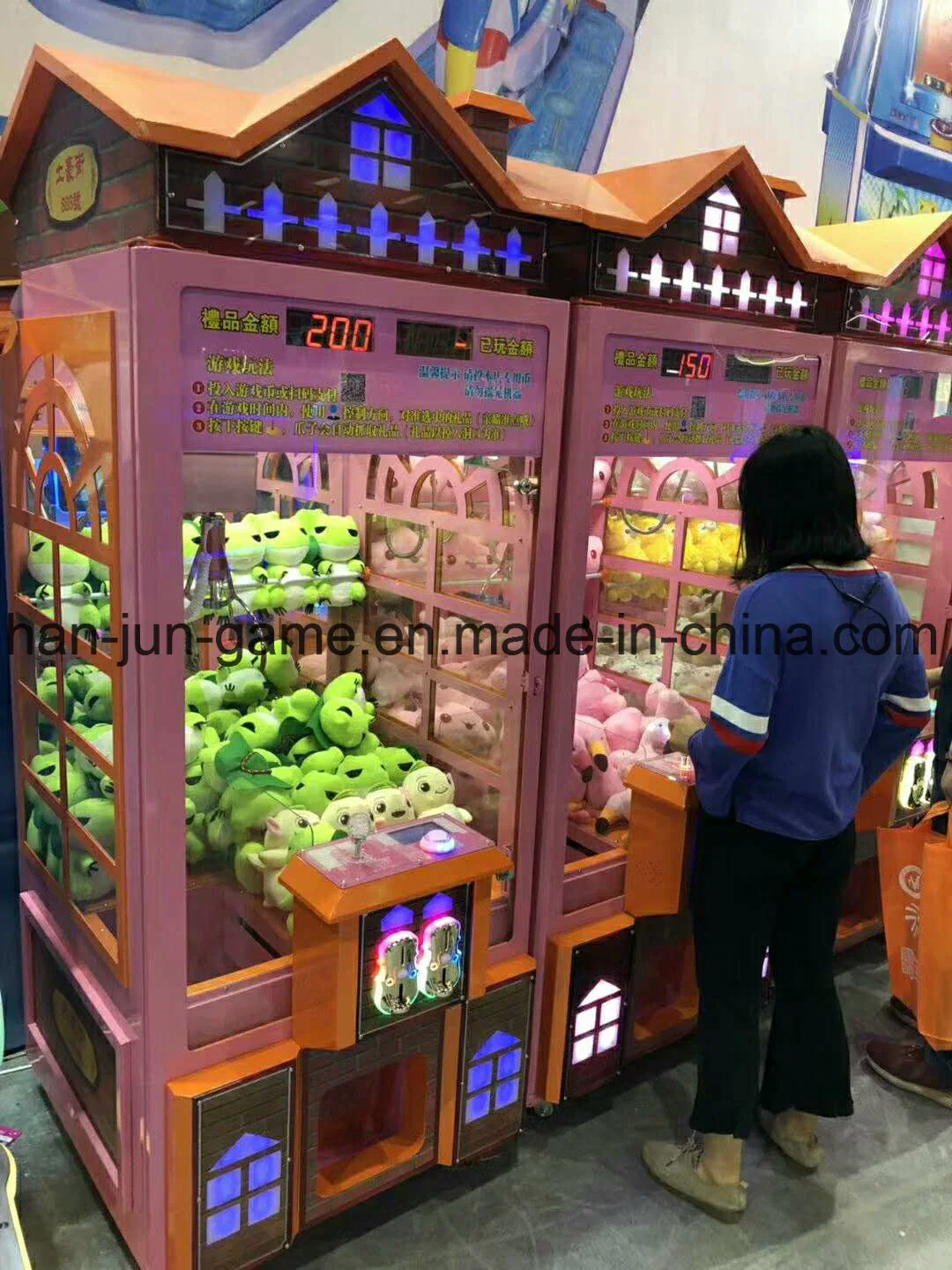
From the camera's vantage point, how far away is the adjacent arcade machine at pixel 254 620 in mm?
1556

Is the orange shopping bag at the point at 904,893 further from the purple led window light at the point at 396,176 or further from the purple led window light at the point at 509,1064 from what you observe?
the purple led window light at the point at 396,176

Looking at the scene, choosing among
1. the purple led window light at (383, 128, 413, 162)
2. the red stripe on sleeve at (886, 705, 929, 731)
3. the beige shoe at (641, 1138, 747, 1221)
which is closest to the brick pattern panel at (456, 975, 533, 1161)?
the beige shoe at (641, 1138, 747, 1221)

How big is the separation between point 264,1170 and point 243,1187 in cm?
4

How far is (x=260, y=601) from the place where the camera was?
243cm

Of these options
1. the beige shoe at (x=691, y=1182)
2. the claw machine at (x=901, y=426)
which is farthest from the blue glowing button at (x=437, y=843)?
the claw machine at (x=901, y=426)

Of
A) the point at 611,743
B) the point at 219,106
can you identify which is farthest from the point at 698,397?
the point at 219,106

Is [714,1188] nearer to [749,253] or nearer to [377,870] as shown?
[377,870]

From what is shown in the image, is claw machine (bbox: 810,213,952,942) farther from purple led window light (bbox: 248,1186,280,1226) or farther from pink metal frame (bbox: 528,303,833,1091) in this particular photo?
purple led window light (bbox: 248,1186,280,1226)

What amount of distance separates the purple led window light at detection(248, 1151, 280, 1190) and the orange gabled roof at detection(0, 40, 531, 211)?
165 cm

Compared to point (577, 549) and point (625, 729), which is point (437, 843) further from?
point (625, 729)

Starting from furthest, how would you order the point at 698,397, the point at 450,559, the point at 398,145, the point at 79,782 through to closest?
the point at 450,559 → the point at 698,397 → the point at 79,782 → the point at 398,145

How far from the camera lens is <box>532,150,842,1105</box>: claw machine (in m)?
2.06

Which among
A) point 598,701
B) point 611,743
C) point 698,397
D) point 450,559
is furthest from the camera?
point 598,701

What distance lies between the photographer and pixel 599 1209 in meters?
2.17
